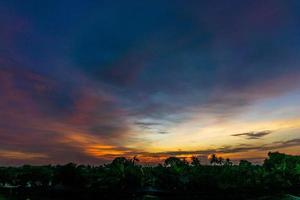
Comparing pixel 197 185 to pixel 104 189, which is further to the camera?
pixel 197 185

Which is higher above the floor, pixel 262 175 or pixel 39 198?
pixel 262 175

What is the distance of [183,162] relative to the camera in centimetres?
2408

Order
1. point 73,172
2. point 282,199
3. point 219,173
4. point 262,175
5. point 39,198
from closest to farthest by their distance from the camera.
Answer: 1. point 39,198
2. point 73,172
3. point 282,199
4. point 219,173
5. point 262,175

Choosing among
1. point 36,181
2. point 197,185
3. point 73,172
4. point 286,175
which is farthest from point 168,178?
point 286,175

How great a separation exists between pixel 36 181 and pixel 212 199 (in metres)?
7.72

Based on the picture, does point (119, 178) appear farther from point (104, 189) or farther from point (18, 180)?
point (18, 180)

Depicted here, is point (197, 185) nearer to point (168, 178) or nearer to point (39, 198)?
point (168, 178)

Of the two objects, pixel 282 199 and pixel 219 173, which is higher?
pixel 219 173

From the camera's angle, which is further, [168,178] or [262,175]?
[262,175]

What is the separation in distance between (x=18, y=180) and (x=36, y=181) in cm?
79

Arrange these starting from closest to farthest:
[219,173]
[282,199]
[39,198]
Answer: [39,198] → [282,199] → [219,173]

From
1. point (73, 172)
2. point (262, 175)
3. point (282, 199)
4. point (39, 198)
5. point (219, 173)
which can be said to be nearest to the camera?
point (39, 198)

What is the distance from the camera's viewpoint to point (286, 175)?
88.8 ft

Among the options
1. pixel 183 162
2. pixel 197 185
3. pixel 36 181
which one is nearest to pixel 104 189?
pixel 36 181
